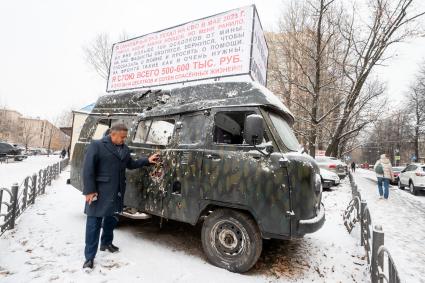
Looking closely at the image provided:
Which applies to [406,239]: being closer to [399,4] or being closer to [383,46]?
[383,46]

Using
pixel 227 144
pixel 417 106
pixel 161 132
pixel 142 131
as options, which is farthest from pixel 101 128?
pixel 417 106

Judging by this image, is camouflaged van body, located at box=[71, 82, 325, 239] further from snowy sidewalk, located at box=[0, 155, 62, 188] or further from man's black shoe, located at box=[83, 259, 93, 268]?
snowy sidewalk, located at box=[0, 155, 62, 188]

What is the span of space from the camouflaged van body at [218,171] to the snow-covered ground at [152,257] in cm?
70

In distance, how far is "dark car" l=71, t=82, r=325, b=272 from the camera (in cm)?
405

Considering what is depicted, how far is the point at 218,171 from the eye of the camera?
177 inches

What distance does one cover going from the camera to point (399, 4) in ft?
57.1

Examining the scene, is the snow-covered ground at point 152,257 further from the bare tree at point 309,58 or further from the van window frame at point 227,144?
the bare tree at point 309,58

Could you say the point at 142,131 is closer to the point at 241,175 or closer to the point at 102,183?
the point at 102,183

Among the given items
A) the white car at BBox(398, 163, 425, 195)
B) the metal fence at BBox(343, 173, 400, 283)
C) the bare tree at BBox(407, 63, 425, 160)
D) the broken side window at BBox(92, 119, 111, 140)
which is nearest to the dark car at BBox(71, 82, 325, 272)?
the metal fence at BBox(343, 173, 400, 283)

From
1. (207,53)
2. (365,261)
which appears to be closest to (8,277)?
(207,53)

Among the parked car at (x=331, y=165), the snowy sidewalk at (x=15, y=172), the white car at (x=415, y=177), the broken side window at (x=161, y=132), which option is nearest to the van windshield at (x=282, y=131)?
the broken side window at (x=161, y=132)

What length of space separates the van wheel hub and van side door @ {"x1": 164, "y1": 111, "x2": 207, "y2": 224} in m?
0.44

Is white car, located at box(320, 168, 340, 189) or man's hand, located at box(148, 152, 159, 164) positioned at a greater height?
man's hand, located at box(148, 152, 159, 164)

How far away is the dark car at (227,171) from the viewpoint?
405cm
